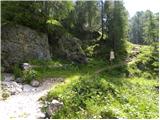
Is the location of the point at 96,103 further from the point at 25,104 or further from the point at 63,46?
the point at 63,46

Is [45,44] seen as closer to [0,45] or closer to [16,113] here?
[0,45]

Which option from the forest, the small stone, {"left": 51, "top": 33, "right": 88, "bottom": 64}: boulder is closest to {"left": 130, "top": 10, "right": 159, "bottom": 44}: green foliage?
the forest

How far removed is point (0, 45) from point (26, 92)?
9.39 metres

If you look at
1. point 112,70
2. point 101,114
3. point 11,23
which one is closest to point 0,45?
point 11,23

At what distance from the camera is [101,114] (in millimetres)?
14133

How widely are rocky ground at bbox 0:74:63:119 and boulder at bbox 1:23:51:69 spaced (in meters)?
4.70

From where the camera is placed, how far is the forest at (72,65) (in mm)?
15336

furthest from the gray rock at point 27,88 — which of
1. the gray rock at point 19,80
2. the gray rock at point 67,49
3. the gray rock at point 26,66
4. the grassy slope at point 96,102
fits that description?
the gray rock at point 67,49

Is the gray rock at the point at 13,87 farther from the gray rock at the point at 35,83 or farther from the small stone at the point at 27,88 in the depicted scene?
the gray rock at the point at 35,83

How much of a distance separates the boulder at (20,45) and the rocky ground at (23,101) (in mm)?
4703

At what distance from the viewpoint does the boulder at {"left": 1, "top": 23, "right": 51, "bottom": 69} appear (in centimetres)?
2759

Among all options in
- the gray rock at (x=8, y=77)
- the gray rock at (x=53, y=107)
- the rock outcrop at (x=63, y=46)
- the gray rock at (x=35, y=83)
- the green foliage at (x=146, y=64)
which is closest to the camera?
the gray rock at (x=53, y=107)

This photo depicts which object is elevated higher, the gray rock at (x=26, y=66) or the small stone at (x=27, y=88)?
the gray rock at (x=26, y=66)

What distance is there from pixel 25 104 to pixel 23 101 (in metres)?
0.71
